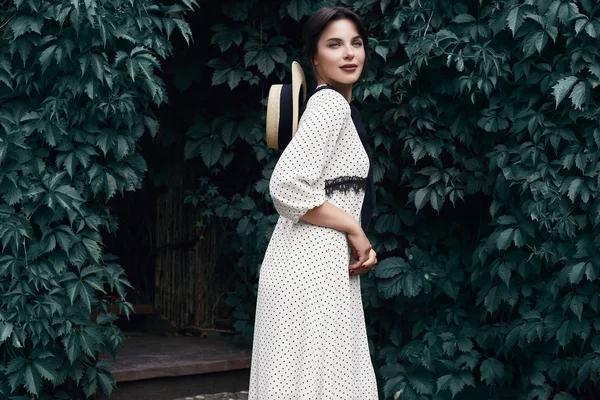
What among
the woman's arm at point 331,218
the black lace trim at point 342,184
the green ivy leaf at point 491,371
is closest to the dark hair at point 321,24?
the black lace trim at point 342,184

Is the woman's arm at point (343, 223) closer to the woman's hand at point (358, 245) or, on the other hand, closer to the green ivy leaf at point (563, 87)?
the woman's hand at point (358, 245)

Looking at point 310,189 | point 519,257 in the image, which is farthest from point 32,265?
point 519,257

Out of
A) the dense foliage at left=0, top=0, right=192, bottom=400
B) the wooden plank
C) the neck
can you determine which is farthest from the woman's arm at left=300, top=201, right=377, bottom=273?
the wooden plank

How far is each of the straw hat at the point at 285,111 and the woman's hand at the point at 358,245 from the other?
1.14 ft

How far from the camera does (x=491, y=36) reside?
398 cm

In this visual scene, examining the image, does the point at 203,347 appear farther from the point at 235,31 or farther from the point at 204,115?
the point at 235,31

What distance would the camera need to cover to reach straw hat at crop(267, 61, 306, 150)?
8.80 ft

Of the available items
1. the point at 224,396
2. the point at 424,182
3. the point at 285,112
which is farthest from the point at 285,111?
the point at 224,396

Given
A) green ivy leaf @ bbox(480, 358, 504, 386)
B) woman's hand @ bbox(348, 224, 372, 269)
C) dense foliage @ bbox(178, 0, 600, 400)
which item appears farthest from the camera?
green ivy leaf @ bbox(480, 358, 504, 386)

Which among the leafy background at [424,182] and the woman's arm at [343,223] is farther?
the leafy background at [424,182]

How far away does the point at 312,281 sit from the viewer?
2555 millimetres

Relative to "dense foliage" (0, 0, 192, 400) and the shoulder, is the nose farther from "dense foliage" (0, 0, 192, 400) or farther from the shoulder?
"dense foliage" (0, 0, 192, 400)

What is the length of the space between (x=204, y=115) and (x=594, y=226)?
7.89 feet

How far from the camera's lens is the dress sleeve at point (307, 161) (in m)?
2.49
